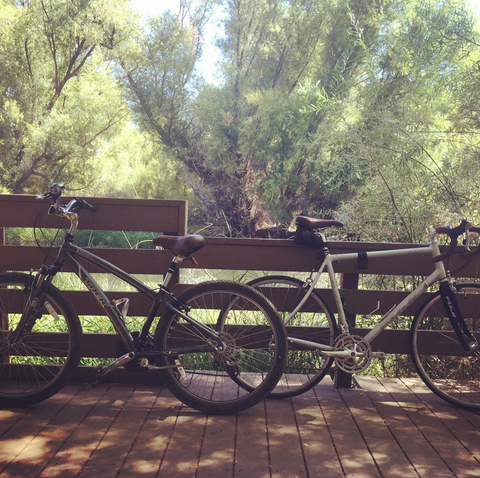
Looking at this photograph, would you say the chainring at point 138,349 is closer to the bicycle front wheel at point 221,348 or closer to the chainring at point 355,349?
the bicycle front wheel at point 221,348

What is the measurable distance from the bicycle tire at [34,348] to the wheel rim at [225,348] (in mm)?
505

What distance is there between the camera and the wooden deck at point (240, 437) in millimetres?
2217

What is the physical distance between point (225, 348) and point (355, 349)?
698 mm

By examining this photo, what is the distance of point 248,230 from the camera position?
640 inches

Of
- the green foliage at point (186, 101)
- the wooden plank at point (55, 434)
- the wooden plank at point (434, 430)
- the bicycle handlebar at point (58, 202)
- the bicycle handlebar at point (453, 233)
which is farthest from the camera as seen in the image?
the green foliage at point (186, 101)

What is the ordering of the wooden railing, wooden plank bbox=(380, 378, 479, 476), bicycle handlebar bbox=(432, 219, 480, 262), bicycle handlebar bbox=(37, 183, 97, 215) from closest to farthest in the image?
wooden plank bbox=(380, 378, 479, 476)
bicycle handlebar bbox=(37, 183, 97, 215)
bicycle handlebar bbox=(432, 219, 480, 262)
the wooden railing

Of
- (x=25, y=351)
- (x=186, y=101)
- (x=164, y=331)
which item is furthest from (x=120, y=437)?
(x=186, y=101)

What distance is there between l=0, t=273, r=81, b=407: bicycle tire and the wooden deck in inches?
4.1

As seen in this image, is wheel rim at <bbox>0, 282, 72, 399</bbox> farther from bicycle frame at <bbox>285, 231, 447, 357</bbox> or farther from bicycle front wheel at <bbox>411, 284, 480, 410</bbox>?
bicycle front wheel at <bbox>411, 284, 480, 410</bbox>

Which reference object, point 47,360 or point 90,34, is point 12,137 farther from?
point 47,360

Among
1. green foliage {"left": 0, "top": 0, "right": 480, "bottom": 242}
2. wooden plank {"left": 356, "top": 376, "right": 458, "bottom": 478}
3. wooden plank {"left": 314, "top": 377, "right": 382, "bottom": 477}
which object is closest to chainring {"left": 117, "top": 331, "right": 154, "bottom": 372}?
wooden plank {"left": 314, "top": 377, "right": 382, "bottom": 477}

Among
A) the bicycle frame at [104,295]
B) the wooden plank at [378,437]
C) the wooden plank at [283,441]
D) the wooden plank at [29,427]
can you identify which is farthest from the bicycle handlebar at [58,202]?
the wooden plank at [378,437]

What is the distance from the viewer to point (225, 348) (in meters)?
2.83

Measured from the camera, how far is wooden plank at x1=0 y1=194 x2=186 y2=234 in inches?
122
